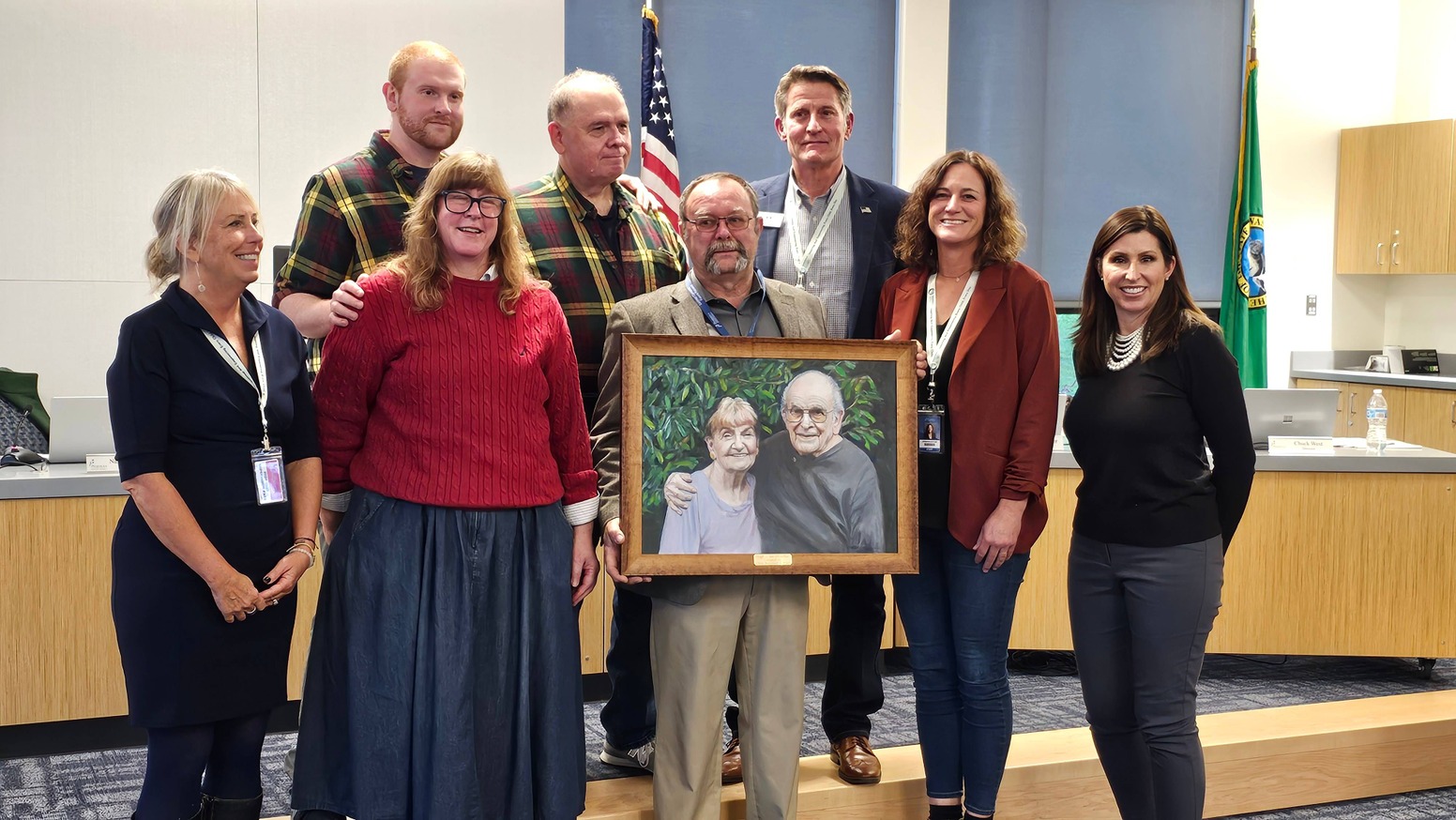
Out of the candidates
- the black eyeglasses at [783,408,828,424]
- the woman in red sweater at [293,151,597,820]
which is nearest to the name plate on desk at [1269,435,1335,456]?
the black eyeglasses at [783,408,828,424]

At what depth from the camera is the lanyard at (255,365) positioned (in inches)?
83.0

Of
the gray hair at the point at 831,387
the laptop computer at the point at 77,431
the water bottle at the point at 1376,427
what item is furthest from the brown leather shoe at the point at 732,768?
the water bottle at the point at 1376,427

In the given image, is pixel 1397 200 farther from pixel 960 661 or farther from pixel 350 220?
pixel 350 220

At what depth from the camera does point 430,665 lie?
2.17 meters

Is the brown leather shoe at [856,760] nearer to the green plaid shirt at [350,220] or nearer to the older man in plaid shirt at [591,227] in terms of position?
the older man in plaid shirt at [591,227]

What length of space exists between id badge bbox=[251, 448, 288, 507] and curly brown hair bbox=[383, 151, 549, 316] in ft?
1.28

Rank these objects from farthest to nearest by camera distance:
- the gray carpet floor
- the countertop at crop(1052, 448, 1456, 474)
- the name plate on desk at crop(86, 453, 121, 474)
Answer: the countertop at crop(1052, 448, 1456, 474), the name plate on desk at crop(86, 453, 121, 474), the gray carpet floor

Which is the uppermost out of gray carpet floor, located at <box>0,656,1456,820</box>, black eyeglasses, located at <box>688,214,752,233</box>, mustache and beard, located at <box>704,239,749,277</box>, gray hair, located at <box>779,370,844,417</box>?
black eyeglasses, located at <box>688,214,752,233</box>

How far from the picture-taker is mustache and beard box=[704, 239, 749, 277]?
2.37 meters

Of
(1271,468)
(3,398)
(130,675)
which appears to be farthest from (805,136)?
(3,398)

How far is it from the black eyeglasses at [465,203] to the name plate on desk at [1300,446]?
11.3 feet

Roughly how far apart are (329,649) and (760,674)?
884mm

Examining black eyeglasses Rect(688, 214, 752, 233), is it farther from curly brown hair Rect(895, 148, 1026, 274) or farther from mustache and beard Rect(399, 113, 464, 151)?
mustache and beard Rect(399, 113, 464, 151)

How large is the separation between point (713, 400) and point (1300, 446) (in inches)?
125
